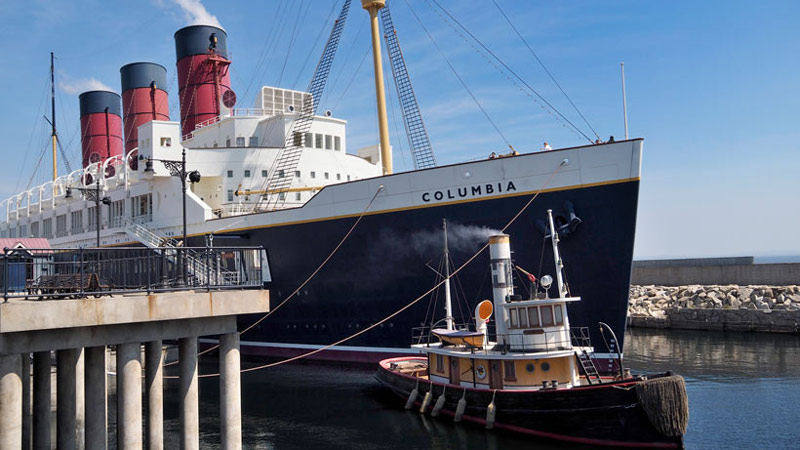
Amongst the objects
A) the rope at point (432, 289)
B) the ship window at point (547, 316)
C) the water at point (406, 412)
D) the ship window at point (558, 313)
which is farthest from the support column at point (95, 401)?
the rope at point (432, 289)

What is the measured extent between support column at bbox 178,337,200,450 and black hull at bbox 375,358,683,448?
29.4ft

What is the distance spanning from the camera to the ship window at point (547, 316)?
1625 cm

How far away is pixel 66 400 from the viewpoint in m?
10.1

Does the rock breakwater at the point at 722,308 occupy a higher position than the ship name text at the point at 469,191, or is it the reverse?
the ship name text at the point at 469,191

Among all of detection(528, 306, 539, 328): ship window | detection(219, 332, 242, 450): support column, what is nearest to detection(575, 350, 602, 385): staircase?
detection(528, 306, 539, 328): ship window

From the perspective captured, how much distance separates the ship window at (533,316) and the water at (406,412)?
10.0 feet

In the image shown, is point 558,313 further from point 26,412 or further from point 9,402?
point 26,412

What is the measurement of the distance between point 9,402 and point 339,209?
15540 mm

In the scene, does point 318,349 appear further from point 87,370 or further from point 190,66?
point 190,66

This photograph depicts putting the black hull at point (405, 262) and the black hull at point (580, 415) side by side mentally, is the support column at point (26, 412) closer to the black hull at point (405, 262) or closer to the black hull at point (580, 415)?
the black hull at point (580, 415)

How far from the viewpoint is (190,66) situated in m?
39.4

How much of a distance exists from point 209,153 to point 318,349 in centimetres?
1230

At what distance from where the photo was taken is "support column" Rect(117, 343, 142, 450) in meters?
9.05

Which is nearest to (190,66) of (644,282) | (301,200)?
(301,200)
